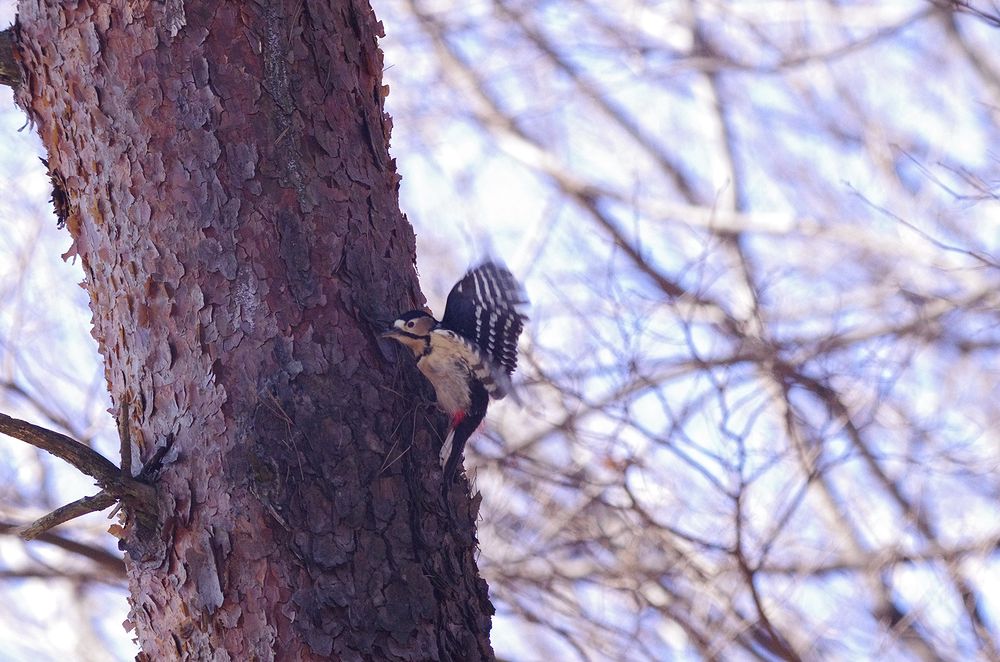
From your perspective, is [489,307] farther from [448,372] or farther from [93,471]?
[93,471]

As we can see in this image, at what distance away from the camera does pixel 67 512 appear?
1.92 m

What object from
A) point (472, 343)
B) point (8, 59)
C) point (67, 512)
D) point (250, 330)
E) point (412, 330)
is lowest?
point (67, 512)

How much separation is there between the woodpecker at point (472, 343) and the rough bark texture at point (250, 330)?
0.16 metres

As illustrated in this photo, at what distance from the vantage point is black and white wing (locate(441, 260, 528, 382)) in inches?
113

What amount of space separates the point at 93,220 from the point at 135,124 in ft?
0.73

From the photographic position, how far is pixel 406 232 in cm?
250

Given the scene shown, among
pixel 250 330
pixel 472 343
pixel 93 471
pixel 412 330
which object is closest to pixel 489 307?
pixel 472 343

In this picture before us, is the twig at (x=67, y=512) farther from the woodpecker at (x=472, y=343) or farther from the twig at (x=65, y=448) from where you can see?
the woodpecker at (x=472, y=343)

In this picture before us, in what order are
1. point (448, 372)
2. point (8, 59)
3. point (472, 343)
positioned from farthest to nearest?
1. point (472, 343)
2. point (448, 372)
3. point (8, 59)

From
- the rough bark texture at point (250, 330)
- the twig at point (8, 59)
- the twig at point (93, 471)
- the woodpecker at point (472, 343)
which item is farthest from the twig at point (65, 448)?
the twig at point (8, 59)

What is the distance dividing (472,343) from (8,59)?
50.6 inches

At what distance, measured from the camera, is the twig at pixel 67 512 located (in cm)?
187

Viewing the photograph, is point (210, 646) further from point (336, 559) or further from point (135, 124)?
point (135, 124)

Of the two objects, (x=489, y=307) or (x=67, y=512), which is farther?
(x=489, y=307)
